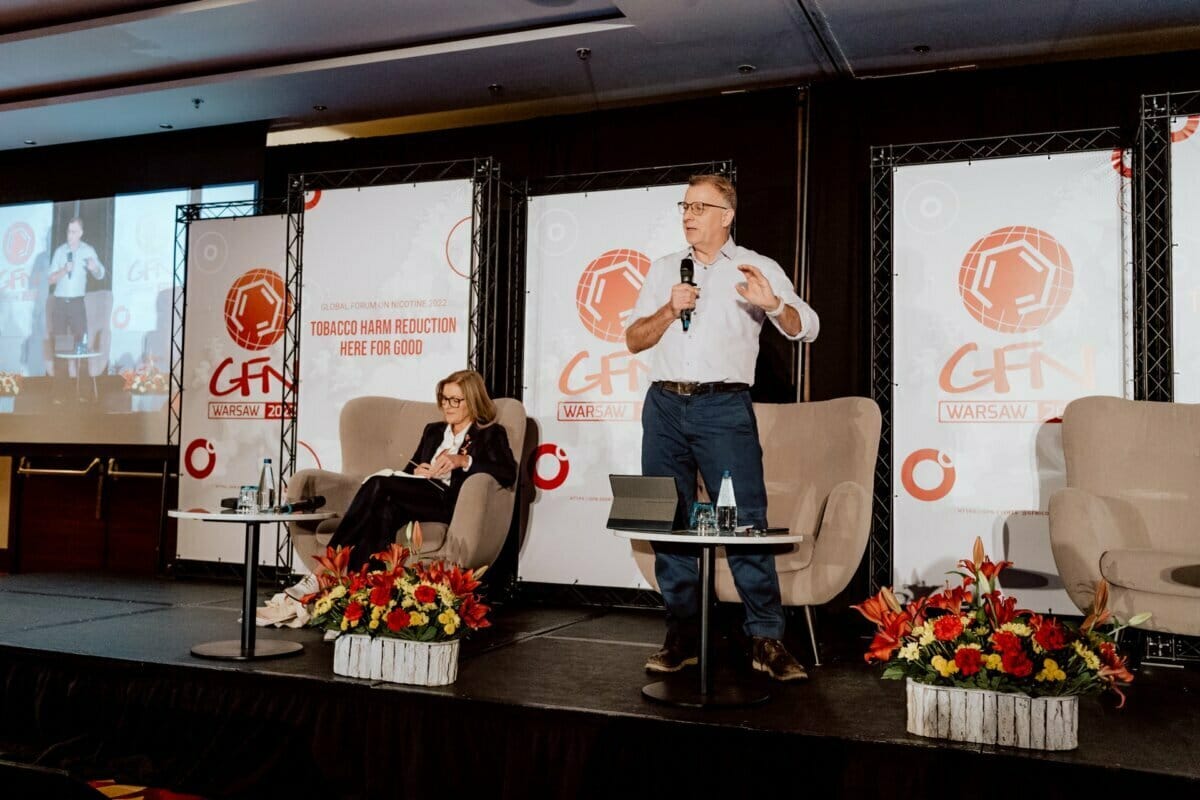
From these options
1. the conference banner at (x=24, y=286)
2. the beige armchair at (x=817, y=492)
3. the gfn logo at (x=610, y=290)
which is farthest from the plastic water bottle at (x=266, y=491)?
the conference banner at (x=24, y=286)

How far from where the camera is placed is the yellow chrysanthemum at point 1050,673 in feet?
8.20

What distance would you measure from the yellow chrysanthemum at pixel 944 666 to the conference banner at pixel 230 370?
4.27m

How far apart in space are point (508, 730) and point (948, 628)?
47.0 inches

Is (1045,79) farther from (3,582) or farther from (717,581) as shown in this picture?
(3,582)

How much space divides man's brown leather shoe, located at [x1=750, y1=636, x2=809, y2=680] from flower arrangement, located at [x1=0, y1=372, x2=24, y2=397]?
6.05 meters

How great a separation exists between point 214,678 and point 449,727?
85 centimetres

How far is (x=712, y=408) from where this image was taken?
11.0 ft

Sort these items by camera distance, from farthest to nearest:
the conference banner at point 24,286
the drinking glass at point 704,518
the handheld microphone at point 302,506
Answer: the conference banner at point 24,286, the handheld microphone at point 302,506, the drinking glass at point 704,518

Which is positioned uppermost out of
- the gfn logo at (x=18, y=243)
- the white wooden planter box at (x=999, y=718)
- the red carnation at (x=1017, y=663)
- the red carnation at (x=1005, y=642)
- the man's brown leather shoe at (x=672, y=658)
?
the gfn logo at (x=18, y=243)

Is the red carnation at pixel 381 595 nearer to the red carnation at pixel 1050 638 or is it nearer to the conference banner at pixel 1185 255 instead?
the red carnation at pixel 1050 638

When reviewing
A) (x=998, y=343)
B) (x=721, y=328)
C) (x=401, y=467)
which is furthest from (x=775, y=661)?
(x=401, y=467)

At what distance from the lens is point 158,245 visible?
23.1 feet

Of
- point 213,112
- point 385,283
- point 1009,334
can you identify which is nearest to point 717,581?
point 1009,334

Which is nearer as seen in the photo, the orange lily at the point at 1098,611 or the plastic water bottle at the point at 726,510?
the orange lily at the point at 1098,611
